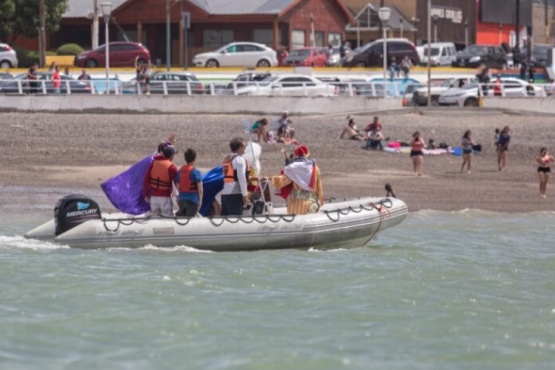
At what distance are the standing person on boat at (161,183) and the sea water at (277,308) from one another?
0.56 metres

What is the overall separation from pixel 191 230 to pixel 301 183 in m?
1.57

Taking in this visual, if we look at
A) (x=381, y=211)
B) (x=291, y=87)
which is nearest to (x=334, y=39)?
(x=291, y=87)

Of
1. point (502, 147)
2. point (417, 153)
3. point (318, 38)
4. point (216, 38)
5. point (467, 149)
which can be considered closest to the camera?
point (417, 153)

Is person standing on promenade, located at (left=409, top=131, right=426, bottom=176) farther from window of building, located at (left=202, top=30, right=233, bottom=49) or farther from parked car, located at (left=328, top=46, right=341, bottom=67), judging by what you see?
window of building, located at (left=202, top=30, right=233, bottom=49)

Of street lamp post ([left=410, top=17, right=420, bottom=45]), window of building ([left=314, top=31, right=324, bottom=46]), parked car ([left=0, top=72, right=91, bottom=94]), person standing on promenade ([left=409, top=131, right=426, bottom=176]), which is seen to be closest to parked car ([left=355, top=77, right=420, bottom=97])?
parked car ([left=0, top=72, right=91, bottom=94])

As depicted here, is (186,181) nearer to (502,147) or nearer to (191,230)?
(191,230)

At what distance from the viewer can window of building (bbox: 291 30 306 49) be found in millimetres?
66062

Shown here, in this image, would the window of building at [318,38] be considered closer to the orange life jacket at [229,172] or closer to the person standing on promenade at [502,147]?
the person standing on promenade at [502,147]

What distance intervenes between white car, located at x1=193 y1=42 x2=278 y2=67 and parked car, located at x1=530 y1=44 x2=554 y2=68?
10.8 m

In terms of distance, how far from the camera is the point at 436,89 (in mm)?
43156

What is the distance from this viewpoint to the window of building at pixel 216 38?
212ft

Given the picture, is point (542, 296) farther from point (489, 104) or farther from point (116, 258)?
point (489, 104)

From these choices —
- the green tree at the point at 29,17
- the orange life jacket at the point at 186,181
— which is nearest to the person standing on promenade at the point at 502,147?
the orange life jacket at the point at 186,181

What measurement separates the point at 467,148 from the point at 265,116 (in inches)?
370
